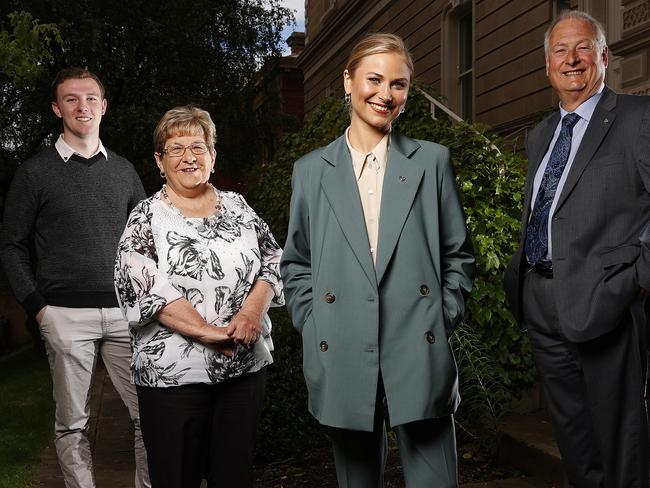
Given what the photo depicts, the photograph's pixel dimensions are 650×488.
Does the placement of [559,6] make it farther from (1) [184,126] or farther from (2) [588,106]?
(1) [184,126]

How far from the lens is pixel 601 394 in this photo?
3.46 meters

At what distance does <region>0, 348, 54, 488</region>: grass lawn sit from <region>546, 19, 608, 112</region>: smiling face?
4352 millimetres

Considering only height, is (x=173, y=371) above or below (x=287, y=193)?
below

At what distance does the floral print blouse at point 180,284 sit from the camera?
3.37 meters

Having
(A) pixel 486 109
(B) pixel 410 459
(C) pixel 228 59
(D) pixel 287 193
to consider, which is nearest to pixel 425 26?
(A) pixel 486 109

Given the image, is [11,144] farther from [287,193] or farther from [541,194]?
[541,194]

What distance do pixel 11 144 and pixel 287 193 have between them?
1087 cm

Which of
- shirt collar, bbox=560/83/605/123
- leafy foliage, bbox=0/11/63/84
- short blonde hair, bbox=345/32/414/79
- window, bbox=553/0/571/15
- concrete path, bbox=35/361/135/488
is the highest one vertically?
window, bbox=553/0/571/15

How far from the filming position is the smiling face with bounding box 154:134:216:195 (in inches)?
138

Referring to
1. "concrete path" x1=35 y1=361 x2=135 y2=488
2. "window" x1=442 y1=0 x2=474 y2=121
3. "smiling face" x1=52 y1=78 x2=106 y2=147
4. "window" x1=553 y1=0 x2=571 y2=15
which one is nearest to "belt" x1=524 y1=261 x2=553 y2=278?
"smiling face" x1=52 y1=78 x2=106 y2=147

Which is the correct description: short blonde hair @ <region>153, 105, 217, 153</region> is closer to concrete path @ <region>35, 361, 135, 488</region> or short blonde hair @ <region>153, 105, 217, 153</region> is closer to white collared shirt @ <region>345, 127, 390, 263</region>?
white collared shirt @ <region>345, 127, 390, 263</region>

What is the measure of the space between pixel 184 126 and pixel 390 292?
1203mm

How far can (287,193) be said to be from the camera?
902 centimetres

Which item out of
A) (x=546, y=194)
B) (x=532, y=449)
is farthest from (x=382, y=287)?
(x=532, y=449)
